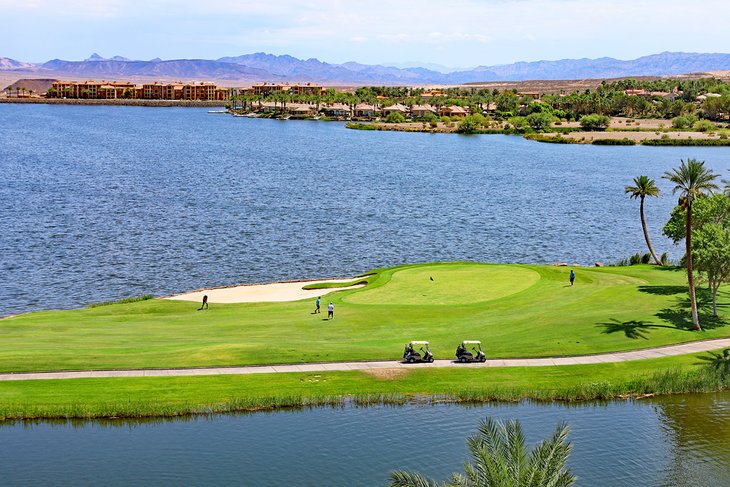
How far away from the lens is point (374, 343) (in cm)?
4906

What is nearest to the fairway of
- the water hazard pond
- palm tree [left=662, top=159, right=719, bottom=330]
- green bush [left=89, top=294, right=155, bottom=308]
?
palm tree [left=662, top=159, right=719, bottom=330]

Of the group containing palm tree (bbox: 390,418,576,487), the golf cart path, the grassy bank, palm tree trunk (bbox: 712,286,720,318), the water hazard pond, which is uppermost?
palm tree (bbox: 390,418,576,487)

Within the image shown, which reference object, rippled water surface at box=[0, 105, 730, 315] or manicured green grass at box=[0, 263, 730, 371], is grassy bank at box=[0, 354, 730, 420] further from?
rippled water surface at box=[0, 105, 730, 315]

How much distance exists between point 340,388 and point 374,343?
7171 mm

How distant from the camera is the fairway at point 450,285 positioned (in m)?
59.0

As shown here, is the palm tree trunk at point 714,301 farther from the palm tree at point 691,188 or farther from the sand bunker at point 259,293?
the sand bunker at point 259,293

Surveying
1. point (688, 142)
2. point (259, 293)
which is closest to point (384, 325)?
point (259, 293)

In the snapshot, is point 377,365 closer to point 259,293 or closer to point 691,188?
point 259,293

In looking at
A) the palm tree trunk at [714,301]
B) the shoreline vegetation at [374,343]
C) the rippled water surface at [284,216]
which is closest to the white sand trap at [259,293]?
the shoreline vegetation at [374,343]

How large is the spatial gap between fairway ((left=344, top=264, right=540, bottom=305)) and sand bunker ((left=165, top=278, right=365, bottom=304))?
13.0ft

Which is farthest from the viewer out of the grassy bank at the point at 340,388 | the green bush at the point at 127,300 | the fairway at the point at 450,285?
the green bush at the point at 127,300

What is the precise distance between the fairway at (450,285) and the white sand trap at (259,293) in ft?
13.0

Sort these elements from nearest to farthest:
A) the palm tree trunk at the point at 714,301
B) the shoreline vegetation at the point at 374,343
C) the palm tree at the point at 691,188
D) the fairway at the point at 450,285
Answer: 1. the shoreline vegetation at the point at 374,343
2. the palm tree at the point at 691,188
3. the palm tree trunk at the point at 714,301
4. the fairway at the point at 450,285

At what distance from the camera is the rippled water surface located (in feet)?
257
